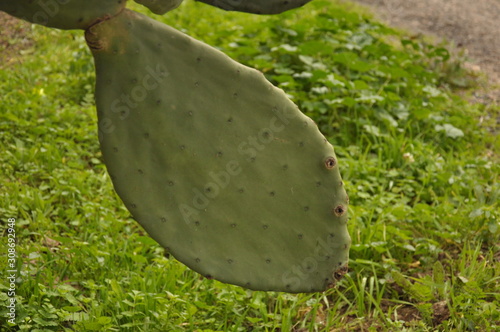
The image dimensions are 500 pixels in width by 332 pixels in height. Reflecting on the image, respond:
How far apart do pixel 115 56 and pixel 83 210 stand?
1.08 metres

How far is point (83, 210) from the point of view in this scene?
105 inches

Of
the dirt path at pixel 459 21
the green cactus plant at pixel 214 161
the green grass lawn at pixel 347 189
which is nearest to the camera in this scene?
the green cactus plant at pixel 214 161

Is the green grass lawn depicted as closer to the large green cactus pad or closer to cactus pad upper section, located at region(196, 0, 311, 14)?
the large green cactus pad

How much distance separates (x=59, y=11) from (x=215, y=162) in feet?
1.78

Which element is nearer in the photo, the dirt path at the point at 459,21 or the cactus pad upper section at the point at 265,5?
the cactus pad upper section at the point at 265,5

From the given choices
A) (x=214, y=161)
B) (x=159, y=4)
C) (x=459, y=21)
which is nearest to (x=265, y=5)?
(x=159, y=4)

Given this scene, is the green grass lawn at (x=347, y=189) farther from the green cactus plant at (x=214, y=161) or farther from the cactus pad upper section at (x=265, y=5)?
the cactus pad upper section at (x=265, y=5)

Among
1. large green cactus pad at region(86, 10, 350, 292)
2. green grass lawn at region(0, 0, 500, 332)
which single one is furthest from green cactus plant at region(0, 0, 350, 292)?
green grass lawn at region(0, 0, 500, 332)

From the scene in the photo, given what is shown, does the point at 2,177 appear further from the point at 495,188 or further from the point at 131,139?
the point at 495,188

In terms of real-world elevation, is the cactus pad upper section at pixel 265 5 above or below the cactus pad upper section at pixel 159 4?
below

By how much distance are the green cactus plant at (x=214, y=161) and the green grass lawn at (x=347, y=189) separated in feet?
1.20

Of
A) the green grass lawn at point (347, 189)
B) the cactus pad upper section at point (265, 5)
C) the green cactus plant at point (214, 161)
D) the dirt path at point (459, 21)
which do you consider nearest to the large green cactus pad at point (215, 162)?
the green cactus plant at point (214, 161)

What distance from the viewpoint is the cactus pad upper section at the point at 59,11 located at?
5.34ft

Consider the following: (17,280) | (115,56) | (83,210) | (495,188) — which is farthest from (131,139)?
(495,188)
